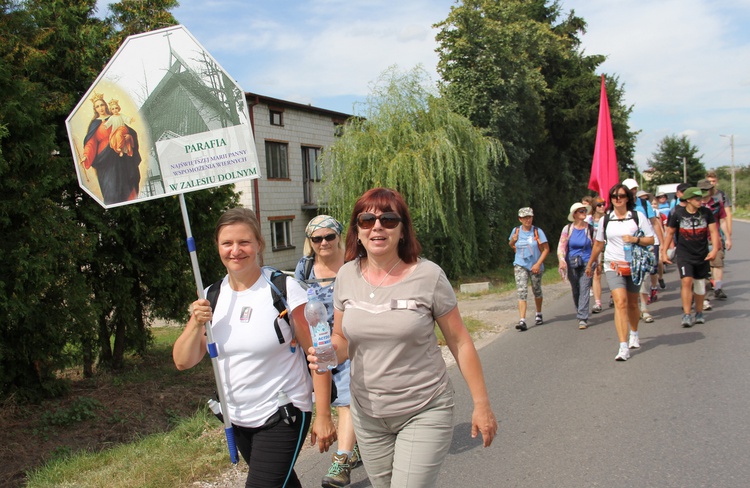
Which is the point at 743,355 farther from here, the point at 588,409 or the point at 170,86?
the point at 170,86

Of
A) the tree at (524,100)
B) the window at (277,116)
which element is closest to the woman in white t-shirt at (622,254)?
the tree at (524,100)

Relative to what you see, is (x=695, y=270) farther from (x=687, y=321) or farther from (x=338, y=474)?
(x=338, y=474)

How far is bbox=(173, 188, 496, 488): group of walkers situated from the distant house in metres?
19.2

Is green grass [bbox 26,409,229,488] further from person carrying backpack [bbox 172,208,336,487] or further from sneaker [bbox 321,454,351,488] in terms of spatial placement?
person carrying backpack [bbox 172,208,336,487]

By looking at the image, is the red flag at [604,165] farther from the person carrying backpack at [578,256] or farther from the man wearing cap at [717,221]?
the person carrying backpack at [578,256]

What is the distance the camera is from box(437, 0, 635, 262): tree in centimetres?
1852

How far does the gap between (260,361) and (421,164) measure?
1164 cm

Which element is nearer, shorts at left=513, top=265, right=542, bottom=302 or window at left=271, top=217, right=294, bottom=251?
shorts at left=513, top=265, right=542, bottom=302

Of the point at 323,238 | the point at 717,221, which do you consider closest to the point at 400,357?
the point at 323,238

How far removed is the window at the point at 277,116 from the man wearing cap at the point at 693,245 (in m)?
17.1

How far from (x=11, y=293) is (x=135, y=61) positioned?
126 inches

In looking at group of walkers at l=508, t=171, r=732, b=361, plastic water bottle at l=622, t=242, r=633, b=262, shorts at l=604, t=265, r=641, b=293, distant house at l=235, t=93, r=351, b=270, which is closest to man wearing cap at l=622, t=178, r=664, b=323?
group of walkers at l=508, t=171, r=732, b=361

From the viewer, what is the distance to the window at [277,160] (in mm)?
22953

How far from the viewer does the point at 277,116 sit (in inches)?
912
